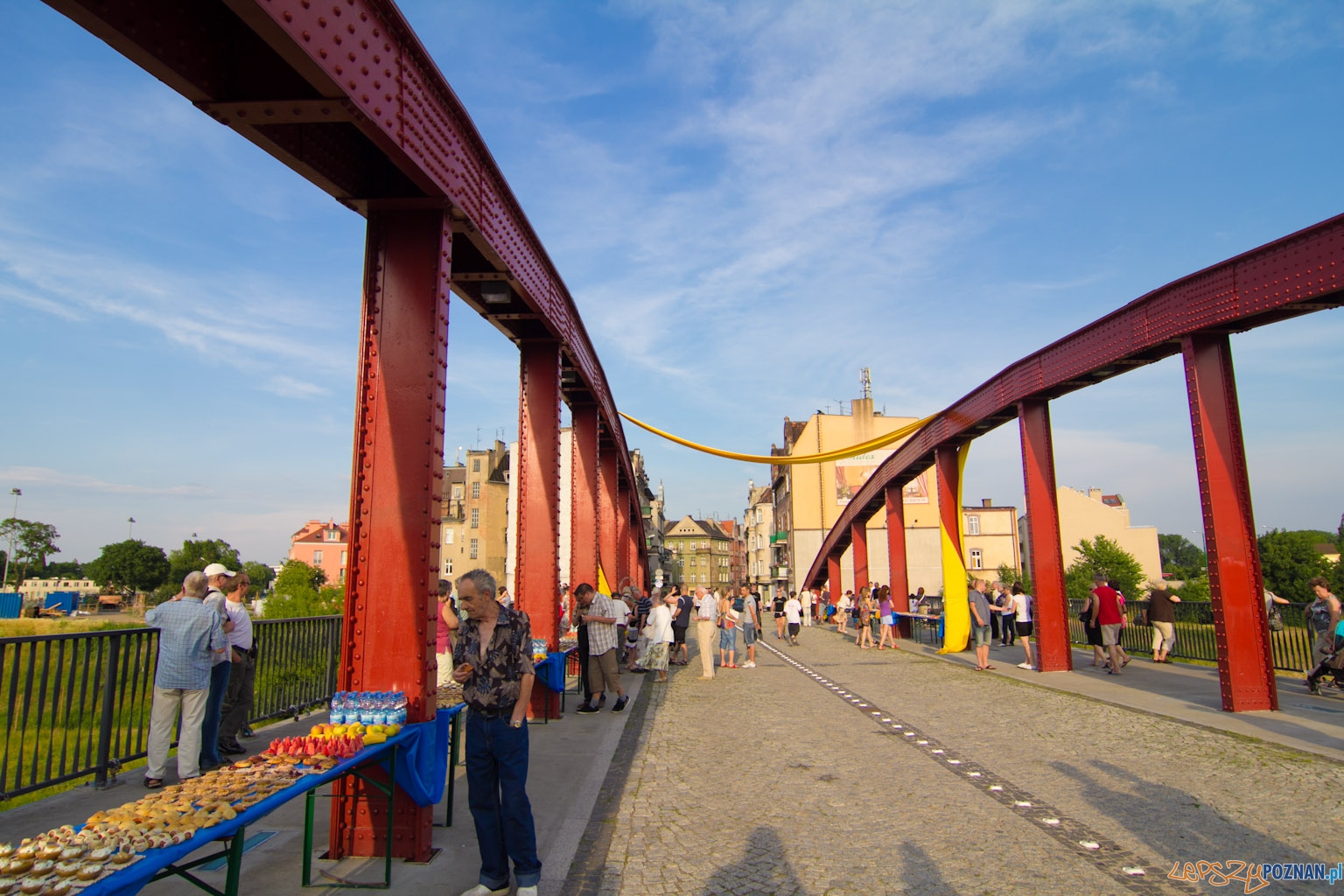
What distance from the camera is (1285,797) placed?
19.8 ft

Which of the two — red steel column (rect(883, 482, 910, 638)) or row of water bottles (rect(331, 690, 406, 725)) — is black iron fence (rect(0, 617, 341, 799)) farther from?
red steel column (rect(883, 482, 910, 638))

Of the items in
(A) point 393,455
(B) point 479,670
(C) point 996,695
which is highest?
(A) point 393,455

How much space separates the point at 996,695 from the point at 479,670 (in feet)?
32.2

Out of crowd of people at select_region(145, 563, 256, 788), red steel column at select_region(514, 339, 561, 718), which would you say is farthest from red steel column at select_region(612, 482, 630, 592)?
crowd of people at select_region(145, 563, 256, 788)

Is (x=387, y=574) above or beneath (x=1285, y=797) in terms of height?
above

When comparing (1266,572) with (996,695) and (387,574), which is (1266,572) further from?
(387,574)

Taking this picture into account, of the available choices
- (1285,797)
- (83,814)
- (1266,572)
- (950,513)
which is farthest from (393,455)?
(1266,572)

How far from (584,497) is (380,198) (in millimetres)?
8798

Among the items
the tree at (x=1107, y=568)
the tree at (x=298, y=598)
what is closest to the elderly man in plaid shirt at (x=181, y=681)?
the tree at (x=298, y=598)

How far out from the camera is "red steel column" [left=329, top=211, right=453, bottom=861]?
5262mm

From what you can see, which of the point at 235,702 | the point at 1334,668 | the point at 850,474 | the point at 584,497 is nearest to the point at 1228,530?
the point at 1334,668

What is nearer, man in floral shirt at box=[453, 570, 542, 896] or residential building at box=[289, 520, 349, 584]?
man in floral shirt at box=[453, 570, 542, 896]

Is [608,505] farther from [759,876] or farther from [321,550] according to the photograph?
[321,550]

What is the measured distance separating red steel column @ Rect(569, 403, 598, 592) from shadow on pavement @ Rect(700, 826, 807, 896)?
8.13 meters
